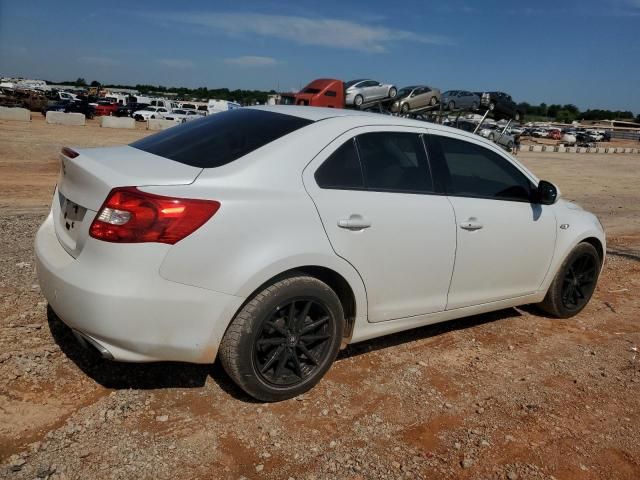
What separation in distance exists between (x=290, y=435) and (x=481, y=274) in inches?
73.1

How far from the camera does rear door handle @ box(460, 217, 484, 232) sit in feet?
12.4

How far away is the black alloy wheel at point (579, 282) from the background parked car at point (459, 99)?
65.2 feet

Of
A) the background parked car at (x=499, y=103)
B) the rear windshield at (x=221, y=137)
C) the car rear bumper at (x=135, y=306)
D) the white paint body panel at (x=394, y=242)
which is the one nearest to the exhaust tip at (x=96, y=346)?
the car rear bumper at (x=135, y=306)

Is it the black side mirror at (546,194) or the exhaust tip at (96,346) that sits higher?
the black side mirror at (546,194)

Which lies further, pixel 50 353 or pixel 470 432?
pixel 50 353

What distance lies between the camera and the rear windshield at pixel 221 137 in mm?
3125

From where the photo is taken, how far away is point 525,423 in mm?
3223

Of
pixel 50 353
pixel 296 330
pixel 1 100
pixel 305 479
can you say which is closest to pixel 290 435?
pixel 305 479

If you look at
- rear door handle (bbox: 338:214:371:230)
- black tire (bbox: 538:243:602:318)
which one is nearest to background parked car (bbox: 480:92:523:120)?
black tire (bbox: 538:243:602:318)

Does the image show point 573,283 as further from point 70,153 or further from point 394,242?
point 70,153

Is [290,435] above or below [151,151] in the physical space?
below

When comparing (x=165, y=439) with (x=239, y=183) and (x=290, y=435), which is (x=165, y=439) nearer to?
(x=290, y=435)

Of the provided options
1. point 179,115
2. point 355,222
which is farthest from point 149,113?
point 355,222

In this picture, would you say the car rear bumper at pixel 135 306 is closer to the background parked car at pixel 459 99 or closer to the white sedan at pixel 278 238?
the white sedan at pixel 278 238
